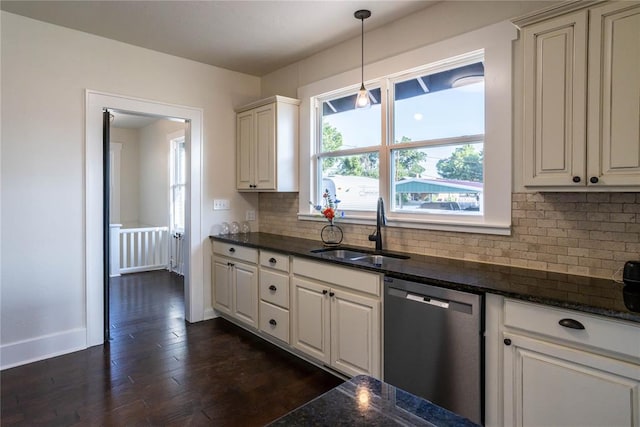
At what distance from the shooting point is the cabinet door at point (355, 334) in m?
2.37

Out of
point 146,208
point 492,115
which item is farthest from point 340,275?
point 146,208

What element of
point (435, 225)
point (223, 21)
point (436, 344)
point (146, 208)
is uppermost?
point (223, 21)

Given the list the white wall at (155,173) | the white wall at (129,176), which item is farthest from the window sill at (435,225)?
the white wall at (129,176)

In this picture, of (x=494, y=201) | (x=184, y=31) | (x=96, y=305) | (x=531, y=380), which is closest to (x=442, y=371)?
(x=531, y=380)

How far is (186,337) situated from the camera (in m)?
3.52

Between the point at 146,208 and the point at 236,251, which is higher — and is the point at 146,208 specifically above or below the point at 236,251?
above

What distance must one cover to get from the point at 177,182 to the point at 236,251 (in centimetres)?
316

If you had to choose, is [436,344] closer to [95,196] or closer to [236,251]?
[236,251]

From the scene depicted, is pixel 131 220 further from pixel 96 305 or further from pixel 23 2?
pixel 23 2

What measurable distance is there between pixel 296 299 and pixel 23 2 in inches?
118

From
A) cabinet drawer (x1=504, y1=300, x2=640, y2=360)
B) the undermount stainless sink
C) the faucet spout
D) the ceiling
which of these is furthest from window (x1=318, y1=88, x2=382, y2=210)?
cabinet drawer (x1=504, y1=300, x2=640, y2=360)

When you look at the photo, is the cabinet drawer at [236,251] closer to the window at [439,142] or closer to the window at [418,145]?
the window at [418,145]

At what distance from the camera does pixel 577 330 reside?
1.59 metres

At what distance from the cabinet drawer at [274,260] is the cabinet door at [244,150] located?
1.08 m
